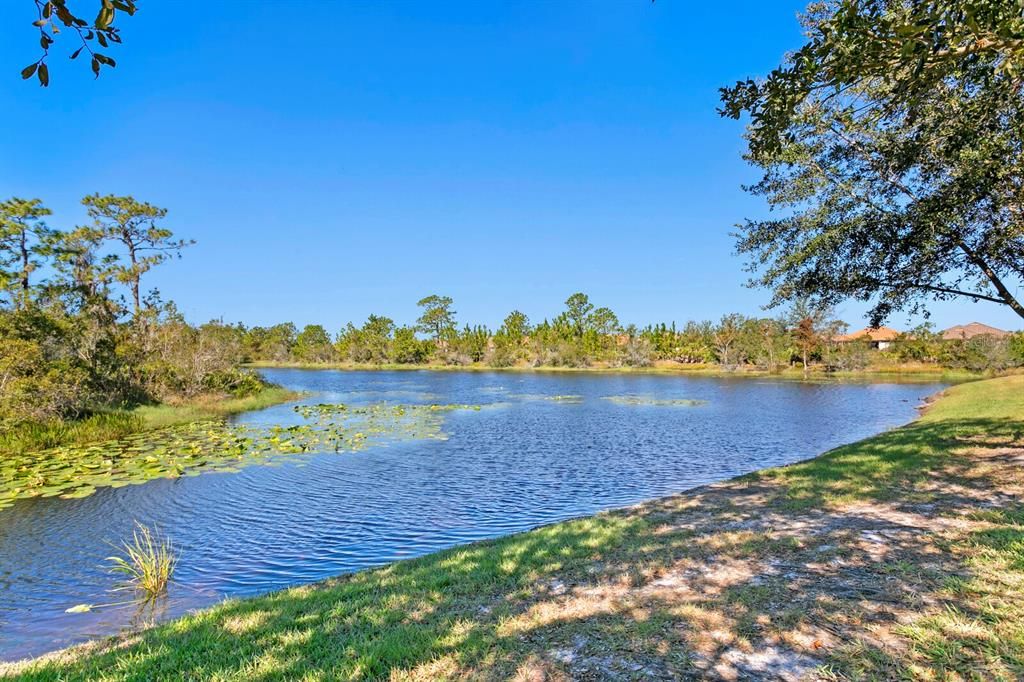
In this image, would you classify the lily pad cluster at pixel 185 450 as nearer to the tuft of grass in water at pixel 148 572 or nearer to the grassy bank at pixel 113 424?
the grassy bank at pixel 113 424

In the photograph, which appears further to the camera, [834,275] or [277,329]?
[277,329]

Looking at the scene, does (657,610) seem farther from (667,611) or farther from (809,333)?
(809,333)

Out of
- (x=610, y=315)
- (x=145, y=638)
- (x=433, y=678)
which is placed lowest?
(x=145, y=638)

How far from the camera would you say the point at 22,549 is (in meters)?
10.5

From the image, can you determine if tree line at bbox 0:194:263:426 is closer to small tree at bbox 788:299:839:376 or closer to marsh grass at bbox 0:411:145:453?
marsh grass at bbox 0:411:145:453

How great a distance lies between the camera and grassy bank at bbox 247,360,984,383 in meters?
68.1

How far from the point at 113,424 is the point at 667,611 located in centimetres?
2669

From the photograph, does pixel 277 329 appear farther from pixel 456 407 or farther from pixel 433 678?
pixel 433 678

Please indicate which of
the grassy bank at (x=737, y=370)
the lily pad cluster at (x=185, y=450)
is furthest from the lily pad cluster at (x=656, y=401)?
the grassy bank at (x=737, y=370)

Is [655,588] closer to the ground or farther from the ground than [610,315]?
closer to the ground

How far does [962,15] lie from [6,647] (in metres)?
12.2

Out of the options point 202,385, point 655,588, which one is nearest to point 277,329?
point 202,385

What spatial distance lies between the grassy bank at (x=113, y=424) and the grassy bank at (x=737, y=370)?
26246 mm

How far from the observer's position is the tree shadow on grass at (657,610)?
4.13m
